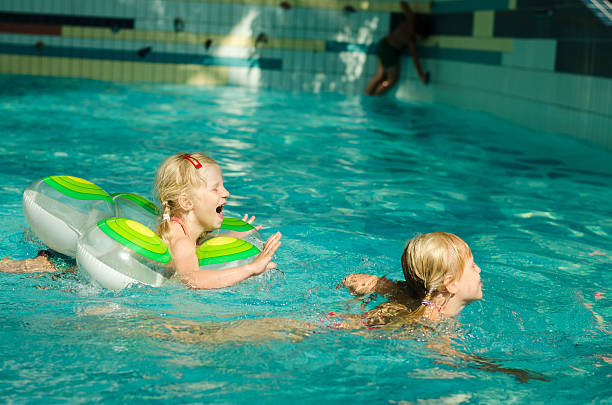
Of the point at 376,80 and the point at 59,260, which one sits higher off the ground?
the point at 376,80

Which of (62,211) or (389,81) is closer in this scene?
(62,211)

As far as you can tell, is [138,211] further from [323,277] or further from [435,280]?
[435,280]

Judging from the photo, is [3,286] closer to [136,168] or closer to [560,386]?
[560,386]

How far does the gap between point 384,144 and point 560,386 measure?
5.68 meters

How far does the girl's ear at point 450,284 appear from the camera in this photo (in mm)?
3104

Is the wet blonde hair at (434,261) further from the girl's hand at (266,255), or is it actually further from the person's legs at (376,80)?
the person's legs at (376,80)

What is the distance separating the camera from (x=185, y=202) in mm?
3670

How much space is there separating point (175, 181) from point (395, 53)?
9.74 meters

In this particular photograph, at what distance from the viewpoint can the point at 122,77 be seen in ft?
44.7

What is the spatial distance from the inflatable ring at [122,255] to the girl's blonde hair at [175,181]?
0.68ft

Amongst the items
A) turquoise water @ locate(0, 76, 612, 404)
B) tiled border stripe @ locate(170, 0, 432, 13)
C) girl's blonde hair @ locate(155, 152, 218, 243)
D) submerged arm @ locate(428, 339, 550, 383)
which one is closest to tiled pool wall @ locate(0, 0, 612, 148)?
tiled border stripe @ locate(170, 0, 432, 13)

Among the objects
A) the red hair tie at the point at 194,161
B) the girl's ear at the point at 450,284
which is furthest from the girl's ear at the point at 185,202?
the girl's ear at the point at 450,284

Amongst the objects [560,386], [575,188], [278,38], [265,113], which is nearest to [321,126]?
[265,113]

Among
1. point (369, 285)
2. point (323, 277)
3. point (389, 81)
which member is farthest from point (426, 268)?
point (389, 81)
